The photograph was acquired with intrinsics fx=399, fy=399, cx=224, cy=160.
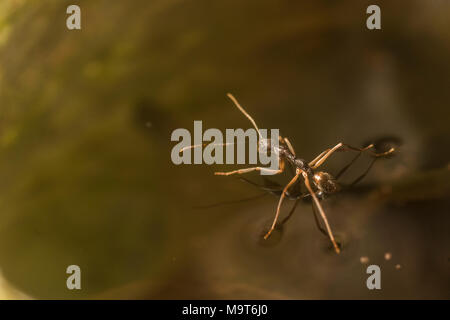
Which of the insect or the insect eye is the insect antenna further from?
the insect eye

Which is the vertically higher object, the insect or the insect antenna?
the insect antenna

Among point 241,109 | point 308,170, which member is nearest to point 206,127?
point 241,109

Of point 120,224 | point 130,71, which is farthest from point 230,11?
point 120,224

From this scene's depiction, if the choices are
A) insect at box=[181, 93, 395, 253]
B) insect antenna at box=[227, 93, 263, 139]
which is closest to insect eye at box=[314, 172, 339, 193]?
insect at box=[181, 93, 395, 253]

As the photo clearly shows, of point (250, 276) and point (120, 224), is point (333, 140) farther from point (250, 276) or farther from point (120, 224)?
point (120, 224)

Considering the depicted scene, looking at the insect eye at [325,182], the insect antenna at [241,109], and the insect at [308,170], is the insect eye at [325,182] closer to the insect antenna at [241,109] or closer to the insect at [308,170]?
the insect at [308,170]

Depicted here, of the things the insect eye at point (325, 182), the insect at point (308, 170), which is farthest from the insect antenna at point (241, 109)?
the insect eye at point (325, 182)
